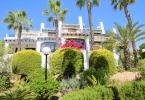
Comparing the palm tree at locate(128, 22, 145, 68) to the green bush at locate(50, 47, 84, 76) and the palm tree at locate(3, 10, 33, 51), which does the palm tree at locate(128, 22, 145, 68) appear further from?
the palm tree at locate(3, 10, 33, 51)

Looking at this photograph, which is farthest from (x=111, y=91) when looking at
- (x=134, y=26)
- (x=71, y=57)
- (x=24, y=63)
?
(x=134, y=26)

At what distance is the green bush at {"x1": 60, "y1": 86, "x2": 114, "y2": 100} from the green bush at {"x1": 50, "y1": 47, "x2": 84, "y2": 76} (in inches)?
214

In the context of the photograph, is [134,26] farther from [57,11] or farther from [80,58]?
[57,11]

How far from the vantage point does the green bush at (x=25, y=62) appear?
14.2 metres

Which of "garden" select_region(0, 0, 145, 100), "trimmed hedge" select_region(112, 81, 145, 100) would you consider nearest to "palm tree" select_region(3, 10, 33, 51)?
"garden" select_region(0, 0, 145, 100)

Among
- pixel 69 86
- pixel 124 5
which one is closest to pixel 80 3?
pixel 124 5

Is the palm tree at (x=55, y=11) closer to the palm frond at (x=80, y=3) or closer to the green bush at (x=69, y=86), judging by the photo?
the palm frond at (x=80, y=3)

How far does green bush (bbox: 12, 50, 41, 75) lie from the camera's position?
1418 cm

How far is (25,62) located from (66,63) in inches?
161

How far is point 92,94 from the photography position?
21.8 ft

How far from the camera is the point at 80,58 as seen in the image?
13.4 metres

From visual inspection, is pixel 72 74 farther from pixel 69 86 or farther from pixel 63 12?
pixel 63 12

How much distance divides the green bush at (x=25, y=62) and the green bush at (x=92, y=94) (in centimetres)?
828

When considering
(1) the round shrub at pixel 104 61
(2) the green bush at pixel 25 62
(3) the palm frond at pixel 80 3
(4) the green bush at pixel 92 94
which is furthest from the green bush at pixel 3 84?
(3) the palm frond at pixel 80 3
